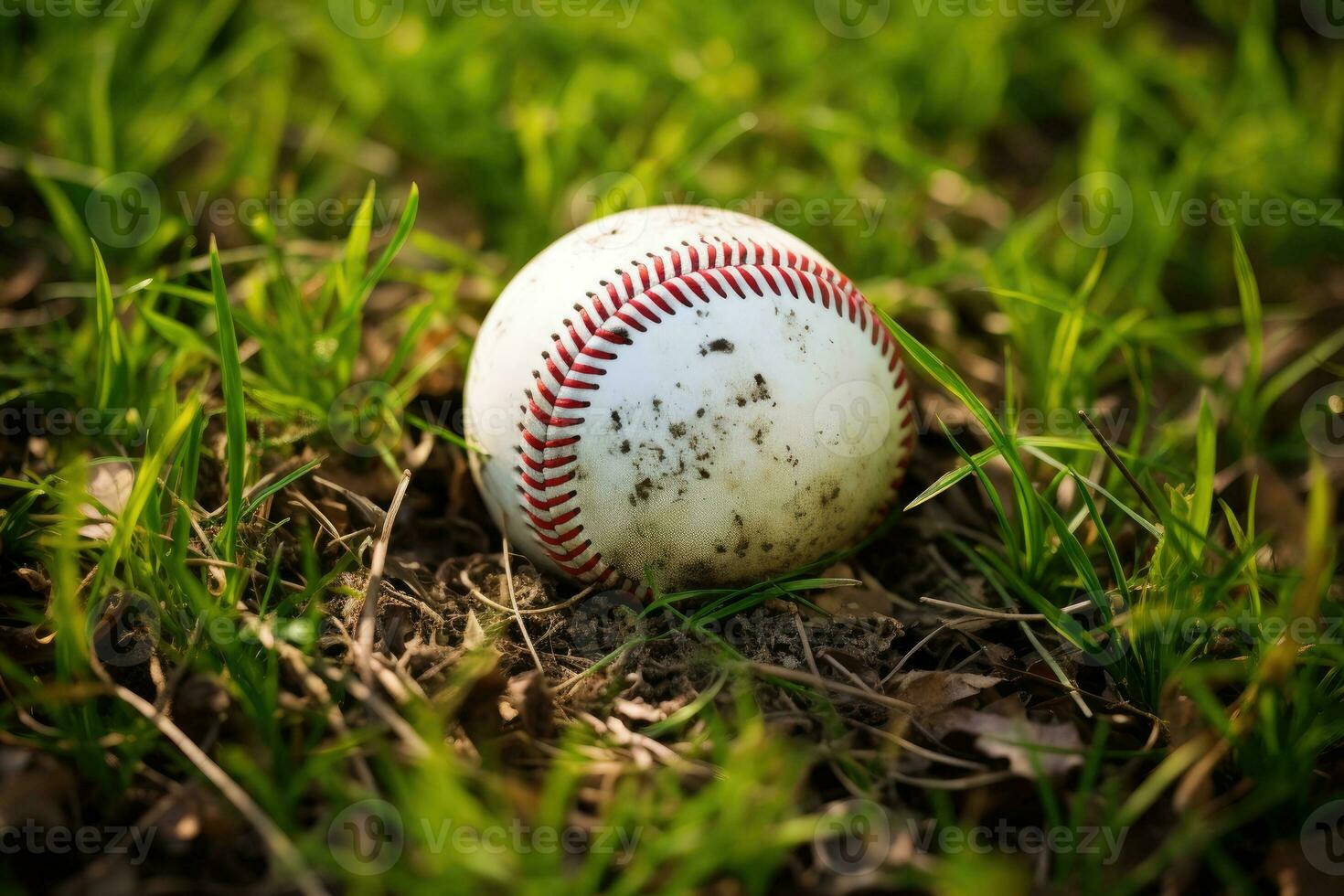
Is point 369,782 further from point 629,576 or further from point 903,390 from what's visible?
point 903,390

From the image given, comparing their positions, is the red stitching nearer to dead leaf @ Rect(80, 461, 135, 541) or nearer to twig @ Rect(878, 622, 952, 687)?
twig @ Rect(878, 622, 952, 687)

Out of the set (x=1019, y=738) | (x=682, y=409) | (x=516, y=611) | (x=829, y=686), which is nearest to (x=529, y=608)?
(x=516, y=611)

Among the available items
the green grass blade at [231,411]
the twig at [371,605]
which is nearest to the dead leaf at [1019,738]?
the twig at [371,605]

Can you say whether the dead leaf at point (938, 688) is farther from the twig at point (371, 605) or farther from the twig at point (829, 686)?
the twig at point (371, 605)

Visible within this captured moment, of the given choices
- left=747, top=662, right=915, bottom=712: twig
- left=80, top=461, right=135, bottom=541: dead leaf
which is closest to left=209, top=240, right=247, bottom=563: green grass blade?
left=80, top=461, right=135, bottom=541: dead leaf

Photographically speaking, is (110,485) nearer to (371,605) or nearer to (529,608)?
(371,605)
